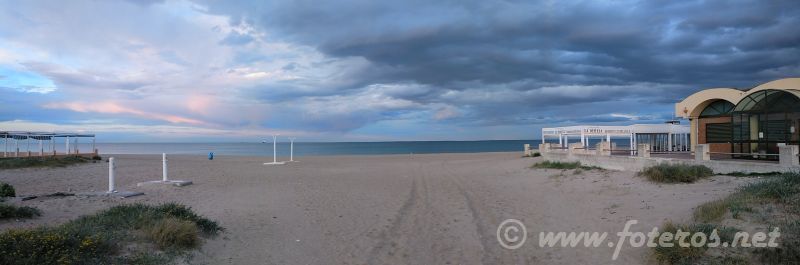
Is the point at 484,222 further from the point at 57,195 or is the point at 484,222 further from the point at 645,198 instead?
the point at 57,195

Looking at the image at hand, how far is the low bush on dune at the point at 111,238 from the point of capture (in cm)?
484

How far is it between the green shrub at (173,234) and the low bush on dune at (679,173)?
1185 centimetres

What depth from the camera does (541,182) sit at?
17.9m

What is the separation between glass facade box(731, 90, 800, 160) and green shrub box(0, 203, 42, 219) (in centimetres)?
1851

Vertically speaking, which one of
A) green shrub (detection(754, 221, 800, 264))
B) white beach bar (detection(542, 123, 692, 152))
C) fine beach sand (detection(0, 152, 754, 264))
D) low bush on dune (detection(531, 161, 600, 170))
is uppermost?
white beach bar (detection(542, 123, 692, 152))

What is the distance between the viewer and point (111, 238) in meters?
5.82

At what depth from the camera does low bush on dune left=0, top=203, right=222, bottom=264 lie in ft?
15.9

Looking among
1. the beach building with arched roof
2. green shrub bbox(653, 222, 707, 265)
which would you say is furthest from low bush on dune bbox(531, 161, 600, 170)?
green shrub bbox(653, 222, 707, 265)

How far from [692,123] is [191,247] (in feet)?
79.1

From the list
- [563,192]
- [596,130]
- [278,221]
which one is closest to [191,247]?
[278,221]

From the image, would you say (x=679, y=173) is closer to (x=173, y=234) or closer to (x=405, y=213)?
(x=405, y=213)

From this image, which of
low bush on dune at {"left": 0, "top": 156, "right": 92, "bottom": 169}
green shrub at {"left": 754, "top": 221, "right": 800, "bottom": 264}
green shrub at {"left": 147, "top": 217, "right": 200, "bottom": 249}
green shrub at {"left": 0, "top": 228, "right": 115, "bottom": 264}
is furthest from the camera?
low bush on dune at {"left": 0, "top": 156, "right": 92, "bottom": 169}

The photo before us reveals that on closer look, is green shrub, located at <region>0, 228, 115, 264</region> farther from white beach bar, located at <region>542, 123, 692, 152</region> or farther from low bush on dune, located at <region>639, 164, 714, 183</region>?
white beach bar, located at <region>542, 123, 692, 152</region>

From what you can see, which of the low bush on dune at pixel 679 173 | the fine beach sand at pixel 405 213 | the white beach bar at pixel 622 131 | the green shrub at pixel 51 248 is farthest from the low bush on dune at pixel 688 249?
the white beach bar at pixel 622 131
